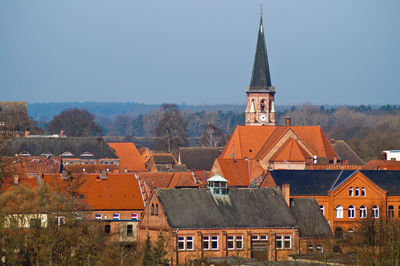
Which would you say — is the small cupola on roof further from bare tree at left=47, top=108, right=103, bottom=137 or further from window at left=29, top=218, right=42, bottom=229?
bare tree at left=47, top=108, right=103, bottom=137

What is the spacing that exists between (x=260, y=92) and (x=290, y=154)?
32.1 metres

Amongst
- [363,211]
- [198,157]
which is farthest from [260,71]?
[363,211]

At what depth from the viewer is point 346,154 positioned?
349 ft

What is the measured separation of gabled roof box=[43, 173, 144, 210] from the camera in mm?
73625

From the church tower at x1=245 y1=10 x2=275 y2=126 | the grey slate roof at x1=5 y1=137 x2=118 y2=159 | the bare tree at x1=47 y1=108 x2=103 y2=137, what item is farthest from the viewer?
the bare tree at x1=47 y1=108 x2=103 y2=137

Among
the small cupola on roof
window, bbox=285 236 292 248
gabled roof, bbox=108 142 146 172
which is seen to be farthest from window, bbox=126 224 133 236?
gabled roof, bbox=108 142 146 172

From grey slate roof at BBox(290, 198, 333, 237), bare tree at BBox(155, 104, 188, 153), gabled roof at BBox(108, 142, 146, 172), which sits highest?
bare tree at BBox(155, 104, 188, 153)

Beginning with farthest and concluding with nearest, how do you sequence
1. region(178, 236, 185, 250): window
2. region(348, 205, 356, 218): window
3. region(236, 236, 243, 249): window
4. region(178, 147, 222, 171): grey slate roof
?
1. region(178, 147, 222, 171): grey slate roof
2. region(348, 205, 356, 218): window
3. region(236, 236, 243, 249): window
4. region(178, 236, 185, 250): window

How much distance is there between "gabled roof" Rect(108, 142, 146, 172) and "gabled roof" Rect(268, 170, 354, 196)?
146ft

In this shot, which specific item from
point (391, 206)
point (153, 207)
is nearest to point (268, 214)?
point (153, 207)

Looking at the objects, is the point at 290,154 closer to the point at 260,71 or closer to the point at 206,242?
the point at 206,242

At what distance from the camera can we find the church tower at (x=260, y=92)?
12450 cm

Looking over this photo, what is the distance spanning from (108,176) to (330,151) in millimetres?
30049

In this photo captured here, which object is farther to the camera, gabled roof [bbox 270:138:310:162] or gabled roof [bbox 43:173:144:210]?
gabled roof [bbox 270:138:310:162]
